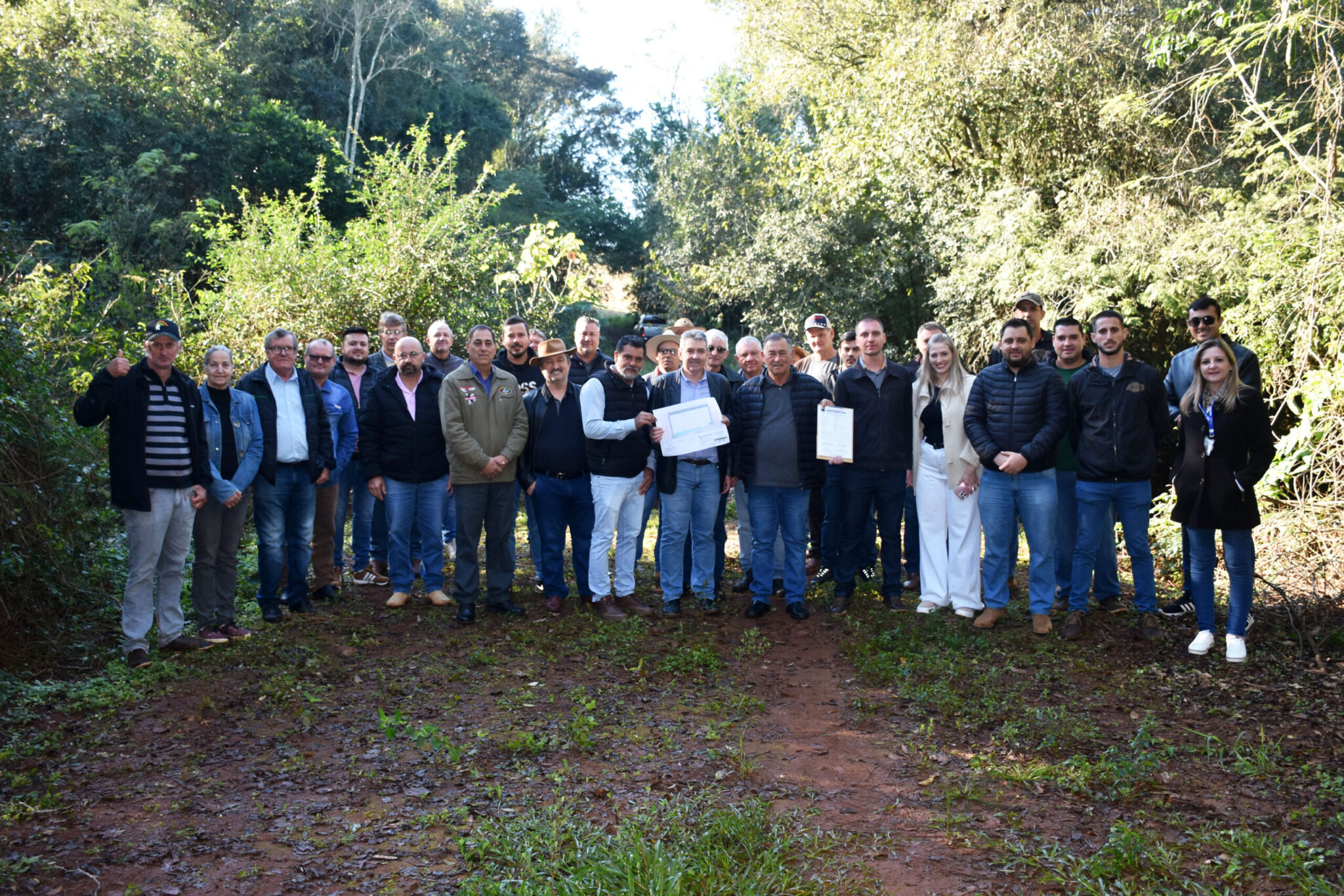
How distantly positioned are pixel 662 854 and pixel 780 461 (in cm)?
419

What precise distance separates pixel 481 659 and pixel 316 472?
227cm

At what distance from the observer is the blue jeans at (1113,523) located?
6867 millimetres

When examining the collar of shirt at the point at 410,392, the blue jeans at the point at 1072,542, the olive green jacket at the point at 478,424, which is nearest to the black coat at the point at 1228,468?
the blue jeans at the point at 1072,542

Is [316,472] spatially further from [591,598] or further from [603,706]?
[603,706]

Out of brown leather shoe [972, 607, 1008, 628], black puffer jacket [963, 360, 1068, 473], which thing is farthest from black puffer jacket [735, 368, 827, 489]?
brown leather shoe [972, 607, 1008, 628]

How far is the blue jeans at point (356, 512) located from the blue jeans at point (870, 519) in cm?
385

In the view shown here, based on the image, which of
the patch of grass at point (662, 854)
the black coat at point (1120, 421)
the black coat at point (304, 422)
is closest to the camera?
the patch of grass at point (662, 854)

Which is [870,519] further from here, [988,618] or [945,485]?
[988,618]

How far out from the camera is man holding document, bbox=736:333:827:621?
7613mm

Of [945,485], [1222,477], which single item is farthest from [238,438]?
[1222,477]

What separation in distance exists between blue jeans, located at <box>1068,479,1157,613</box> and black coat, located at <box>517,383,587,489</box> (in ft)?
12.3

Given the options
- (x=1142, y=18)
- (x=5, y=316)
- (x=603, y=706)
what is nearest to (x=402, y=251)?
(x=5, y=316)

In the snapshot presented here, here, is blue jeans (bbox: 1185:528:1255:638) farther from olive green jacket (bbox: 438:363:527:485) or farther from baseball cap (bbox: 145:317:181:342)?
baseball cap (bbox: 145:317:181:342)

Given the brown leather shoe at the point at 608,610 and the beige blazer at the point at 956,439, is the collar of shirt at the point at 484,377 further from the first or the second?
the beige blazer at the point at 956,439
